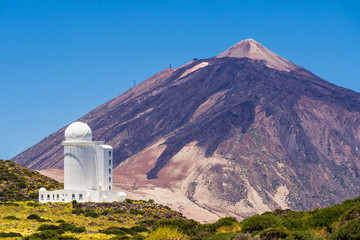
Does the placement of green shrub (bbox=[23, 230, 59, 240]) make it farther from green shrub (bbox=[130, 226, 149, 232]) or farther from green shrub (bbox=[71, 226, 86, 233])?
green shrub (bbox=[130, 226, 149, 232])

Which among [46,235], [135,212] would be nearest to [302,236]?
[46,235]

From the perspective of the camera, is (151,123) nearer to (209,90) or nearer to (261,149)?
(209,90)

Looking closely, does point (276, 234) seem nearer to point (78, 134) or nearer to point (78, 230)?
point (78, 230)

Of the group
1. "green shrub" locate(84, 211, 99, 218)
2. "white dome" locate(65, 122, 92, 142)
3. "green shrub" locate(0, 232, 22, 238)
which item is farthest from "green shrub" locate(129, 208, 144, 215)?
"green shrub" locate(0, 232, 22, 238)

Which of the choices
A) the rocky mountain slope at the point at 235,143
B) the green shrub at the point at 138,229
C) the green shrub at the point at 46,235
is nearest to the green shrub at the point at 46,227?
the green shrub at the point at 46,235

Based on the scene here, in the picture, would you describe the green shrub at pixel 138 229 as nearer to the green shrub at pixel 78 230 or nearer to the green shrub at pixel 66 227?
the green shrub at pixel 78 230

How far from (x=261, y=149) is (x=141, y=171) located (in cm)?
2952

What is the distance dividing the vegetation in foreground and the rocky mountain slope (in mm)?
56304

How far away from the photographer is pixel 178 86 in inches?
7751

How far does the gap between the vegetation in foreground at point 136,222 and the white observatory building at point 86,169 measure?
296 cm

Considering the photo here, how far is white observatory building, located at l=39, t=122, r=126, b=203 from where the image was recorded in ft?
172

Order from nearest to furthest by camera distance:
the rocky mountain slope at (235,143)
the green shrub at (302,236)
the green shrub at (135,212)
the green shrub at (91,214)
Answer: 1. the green shrub at (302,236)
2. the green shrub at (91,214)
3. the green shrub at (135,212)
4. the rocky mountain slope at (235,143)

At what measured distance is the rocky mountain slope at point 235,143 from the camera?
428ft

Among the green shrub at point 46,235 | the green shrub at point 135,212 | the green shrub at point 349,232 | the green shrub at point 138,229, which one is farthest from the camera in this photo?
the green shrub at point 135,212
